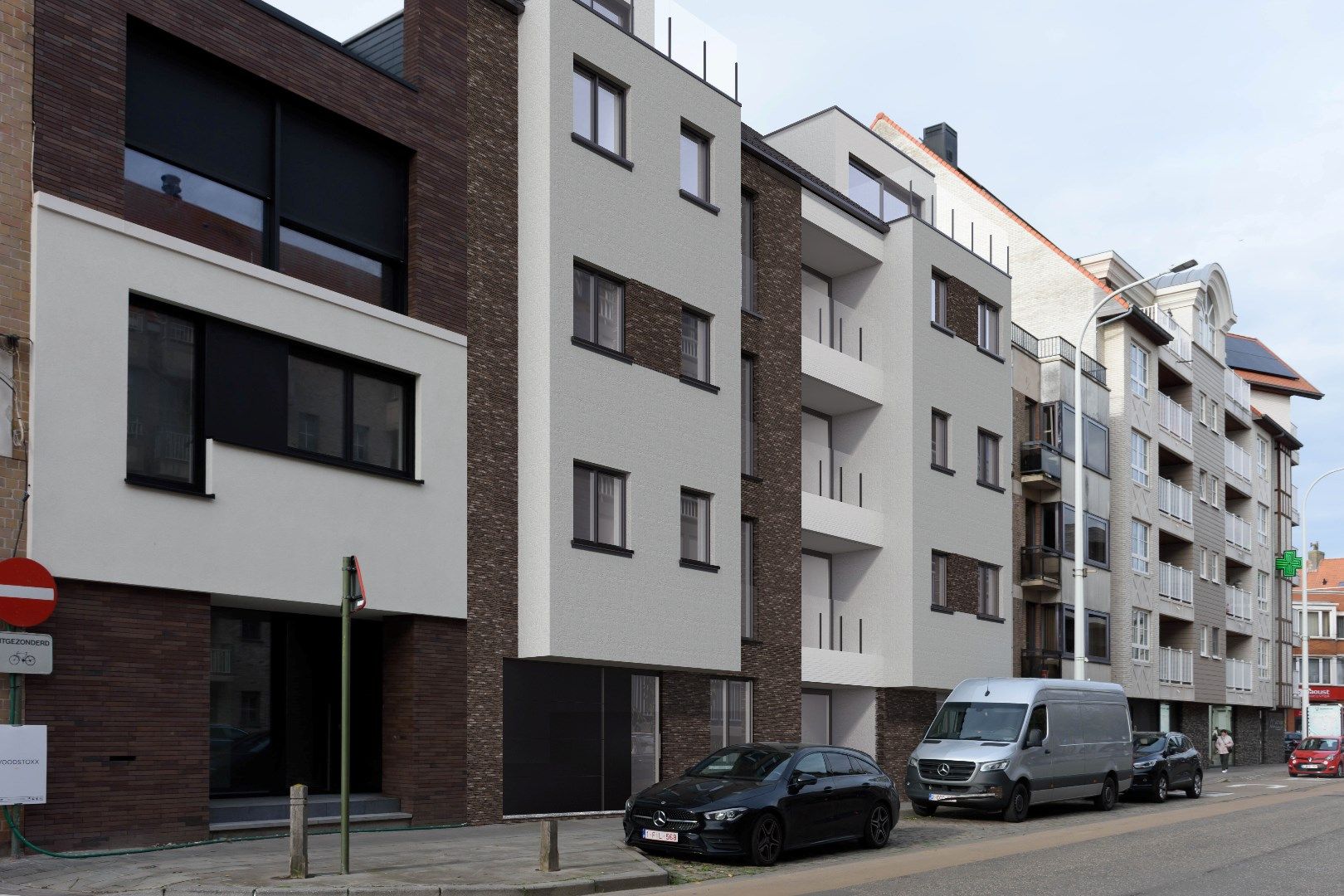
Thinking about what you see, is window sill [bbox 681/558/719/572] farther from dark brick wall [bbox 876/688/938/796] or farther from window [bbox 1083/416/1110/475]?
window [bbox 1083/416/1110/475]

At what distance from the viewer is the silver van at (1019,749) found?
22.3 meters

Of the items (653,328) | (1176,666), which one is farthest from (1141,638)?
(653,328)

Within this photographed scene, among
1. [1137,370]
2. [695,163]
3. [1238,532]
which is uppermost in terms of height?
[695,163]

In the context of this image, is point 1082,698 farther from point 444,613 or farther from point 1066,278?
point 1066,278

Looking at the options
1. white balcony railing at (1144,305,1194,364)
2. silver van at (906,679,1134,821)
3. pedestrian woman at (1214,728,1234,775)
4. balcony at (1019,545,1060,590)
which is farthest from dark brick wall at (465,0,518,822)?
pedestrian woman at (1214,728,1234,775)

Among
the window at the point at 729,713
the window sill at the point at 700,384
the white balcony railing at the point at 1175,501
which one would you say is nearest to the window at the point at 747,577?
the window at the point at 729,713

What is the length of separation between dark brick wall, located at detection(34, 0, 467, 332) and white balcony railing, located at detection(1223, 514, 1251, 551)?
4117 centimetres

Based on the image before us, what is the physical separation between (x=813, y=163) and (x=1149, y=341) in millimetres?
19138

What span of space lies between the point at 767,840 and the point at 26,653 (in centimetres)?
790

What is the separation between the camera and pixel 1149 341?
45344 millimetres

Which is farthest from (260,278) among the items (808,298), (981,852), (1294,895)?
(808,298)

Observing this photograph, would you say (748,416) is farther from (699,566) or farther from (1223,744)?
(1223,744)

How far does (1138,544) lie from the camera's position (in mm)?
42719

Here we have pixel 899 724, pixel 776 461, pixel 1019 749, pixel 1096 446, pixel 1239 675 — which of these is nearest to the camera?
pixel 1019 749
